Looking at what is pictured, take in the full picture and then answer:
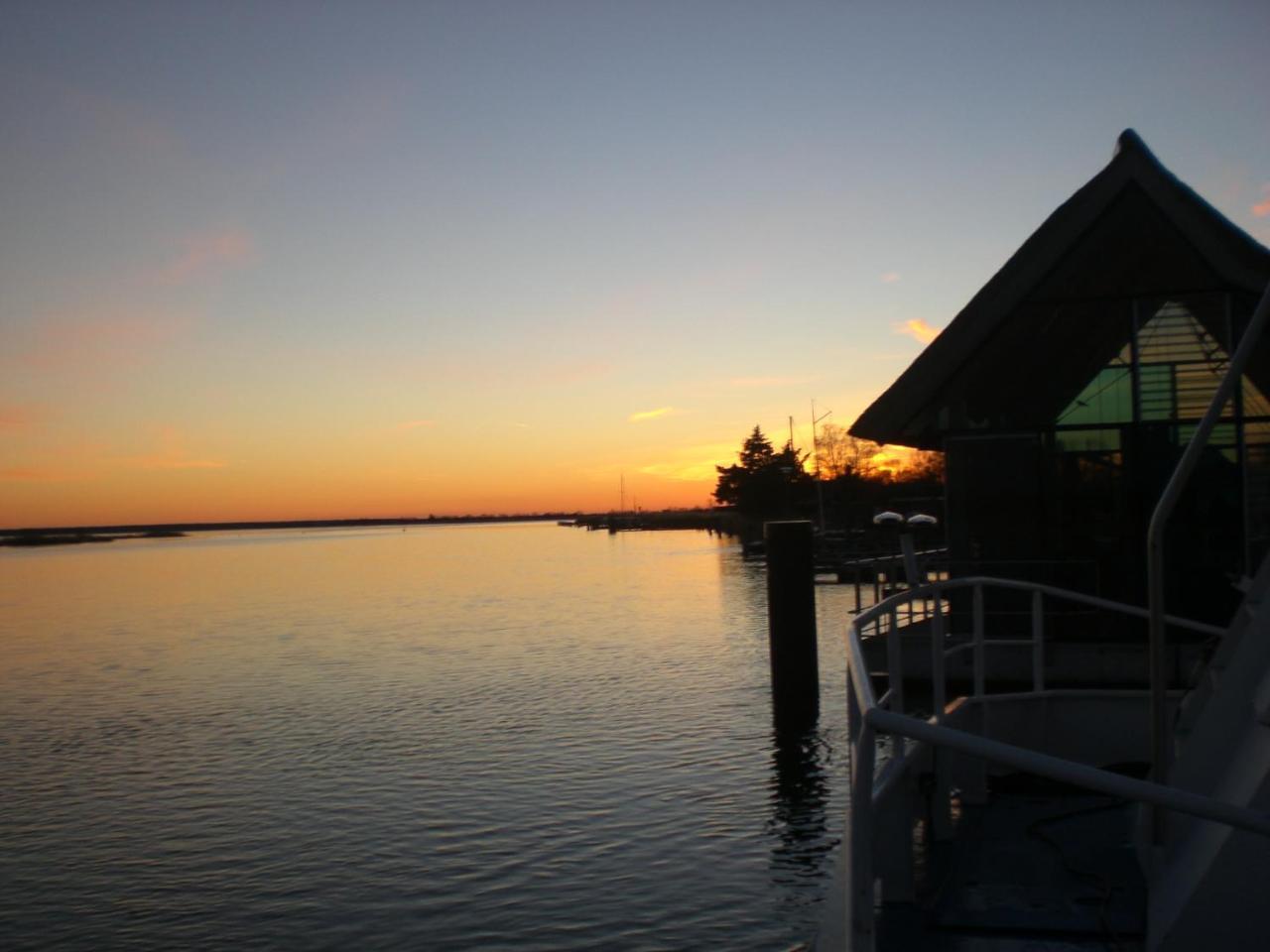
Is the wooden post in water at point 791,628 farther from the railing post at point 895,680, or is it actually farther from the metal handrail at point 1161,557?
the metal handrail at point 1161,557

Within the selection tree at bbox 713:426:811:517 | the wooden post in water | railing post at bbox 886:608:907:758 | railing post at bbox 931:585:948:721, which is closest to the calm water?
the wooden post in water

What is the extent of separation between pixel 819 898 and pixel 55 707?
57.8 ft

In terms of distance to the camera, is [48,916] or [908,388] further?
[908,388]

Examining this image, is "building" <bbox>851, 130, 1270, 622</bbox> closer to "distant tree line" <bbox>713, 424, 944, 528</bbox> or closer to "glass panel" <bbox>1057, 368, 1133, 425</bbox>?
"glass panel" <bbox>1057, 368, 1133, 425</bbox>

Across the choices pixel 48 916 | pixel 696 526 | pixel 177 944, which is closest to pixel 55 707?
pixel 48 916

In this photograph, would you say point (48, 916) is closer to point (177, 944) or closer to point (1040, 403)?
point (177, 944)

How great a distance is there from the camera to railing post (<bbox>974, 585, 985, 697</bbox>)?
820cm

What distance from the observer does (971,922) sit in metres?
5.23

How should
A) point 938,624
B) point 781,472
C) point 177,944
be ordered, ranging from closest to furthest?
point 938,624
point 177,944
point 781,472

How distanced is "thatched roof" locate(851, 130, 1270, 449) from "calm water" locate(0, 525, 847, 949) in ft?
16.5

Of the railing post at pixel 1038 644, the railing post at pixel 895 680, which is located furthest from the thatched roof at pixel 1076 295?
the railing post at pixel 895 680

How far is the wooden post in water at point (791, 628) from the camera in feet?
54.0

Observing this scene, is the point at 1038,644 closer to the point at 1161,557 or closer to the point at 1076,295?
the point at 1161,557

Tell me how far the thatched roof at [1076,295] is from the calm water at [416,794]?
5.02 m
